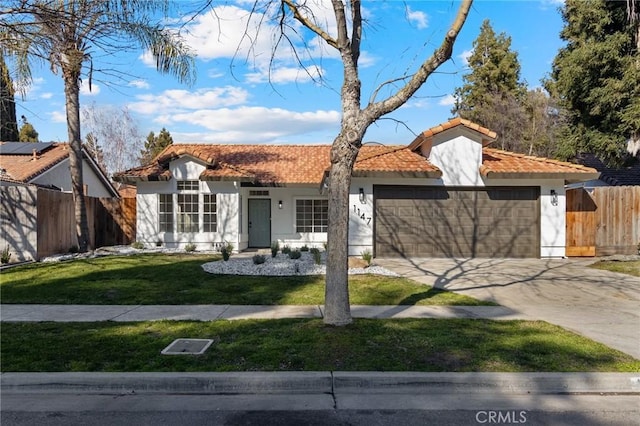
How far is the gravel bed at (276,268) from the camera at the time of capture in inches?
476

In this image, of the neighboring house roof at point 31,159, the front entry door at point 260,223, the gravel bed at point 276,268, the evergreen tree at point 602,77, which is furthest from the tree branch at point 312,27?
the neighboring house roof at point 31,159

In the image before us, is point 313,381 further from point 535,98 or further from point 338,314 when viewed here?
point 535,98

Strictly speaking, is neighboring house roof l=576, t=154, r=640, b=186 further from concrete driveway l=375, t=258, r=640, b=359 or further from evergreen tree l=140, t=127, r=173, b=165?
evergreen tree l=140, t=127, r=173, b=165

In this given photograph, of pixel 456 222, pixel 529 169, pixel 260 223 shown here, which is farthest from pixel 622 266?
pixel 260 223

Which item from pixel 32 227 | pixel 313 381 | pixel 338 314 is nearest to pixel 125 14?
pixel 338 314

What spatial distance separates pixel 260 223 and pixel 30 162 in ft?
43.7

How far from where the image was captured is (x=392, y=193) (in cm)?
1606

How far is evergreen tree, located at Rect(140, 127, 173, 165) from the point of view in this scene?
43.1 m

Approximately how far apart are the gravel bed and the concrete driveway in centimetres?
109

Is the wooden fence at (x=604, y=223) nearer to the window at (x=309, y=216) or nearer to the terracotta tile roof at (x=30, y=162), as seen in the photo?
the window at (x=309, y=216)

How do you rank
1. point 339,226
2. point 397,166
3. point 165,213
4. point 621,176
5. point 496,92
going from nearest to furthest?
point 339,226 → point 397,166 → point 165,213 → point 621,176 → point 496,92

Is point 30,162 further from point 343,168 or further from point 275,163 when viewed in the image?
point 343,168

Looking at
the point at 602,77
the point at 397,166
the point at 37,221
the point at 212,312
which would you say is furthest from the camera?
the point at 602,77

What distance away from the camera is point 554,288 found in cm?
1055
